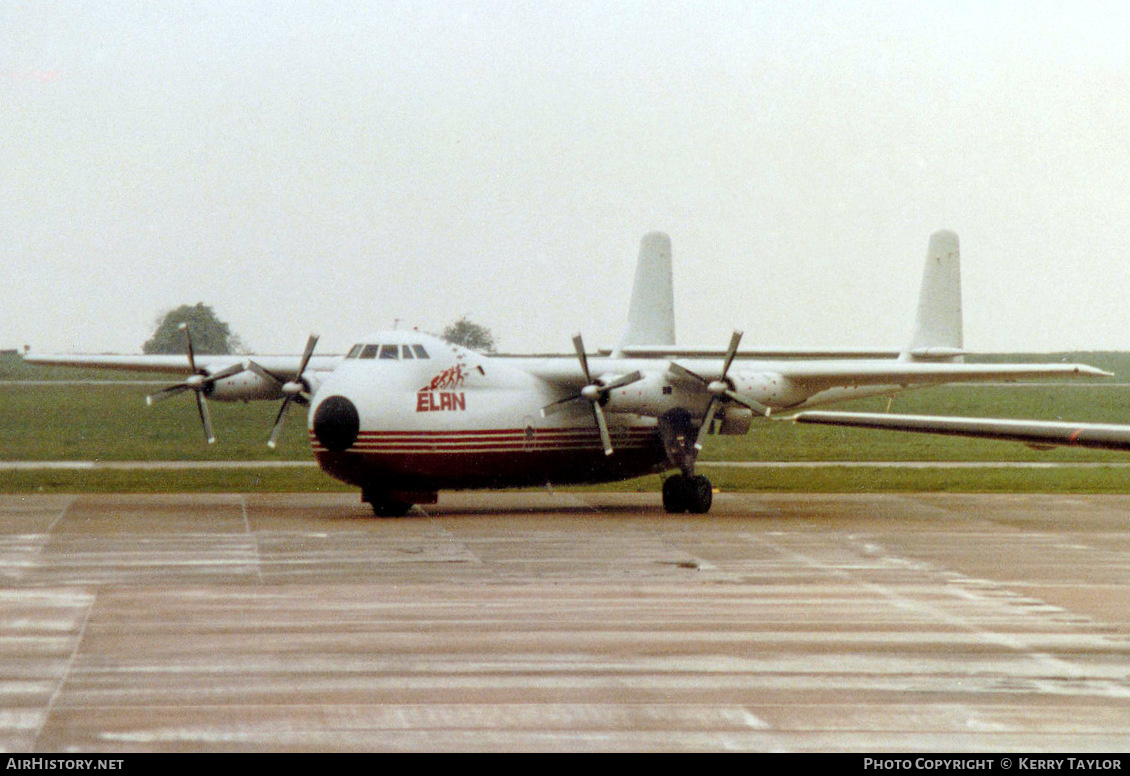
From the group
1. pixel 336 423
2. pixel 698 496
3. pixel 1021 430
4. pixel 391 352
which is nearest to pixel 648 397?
pixel 698 496

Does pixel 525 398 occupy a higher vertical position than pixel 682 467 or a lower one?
higher

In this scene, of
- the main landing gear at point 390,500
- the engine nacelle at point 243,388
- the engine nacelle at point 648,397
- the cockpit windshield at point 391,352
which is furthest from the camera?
the engine nacelle at point 243,388

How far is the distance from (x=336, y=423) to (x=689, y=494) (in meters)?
7.93

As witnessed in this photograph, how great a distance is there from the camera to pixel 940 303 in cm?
3697

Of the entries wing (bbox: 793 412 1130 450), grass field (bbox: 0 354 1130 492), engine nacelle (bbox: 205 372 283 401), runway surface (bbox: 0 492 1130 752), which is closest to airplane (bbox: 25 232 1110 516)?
engine nacelle (bbox: 205 372 283 401)

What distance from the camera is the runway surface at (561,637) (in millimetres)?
11383

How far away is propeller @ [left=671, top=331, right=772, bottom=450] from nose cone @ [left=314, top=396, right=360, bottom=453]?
7387mm

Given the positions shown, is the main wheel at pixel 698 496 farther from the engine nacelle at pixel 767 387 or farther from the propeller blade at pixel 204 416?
the propeller blade at pixel 204 416

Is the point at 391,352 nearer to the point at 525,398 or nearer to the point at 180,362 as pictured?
the point at 525,398

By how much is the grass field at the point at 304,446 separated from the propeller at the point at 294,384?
4.54 meters

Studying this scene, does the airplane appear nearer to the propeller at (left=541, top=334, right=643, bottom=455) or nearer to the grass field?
the propeller at (left=541, top=334, right=643, bottom=455)

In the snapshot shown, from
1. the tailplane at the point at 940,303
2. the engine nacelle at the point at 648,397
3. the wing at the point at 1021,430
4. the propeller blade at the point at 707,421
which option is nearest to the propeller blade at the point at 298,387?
the engine nacelle at the point at 648,397

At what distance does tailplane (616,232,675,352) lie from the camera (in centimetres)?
4016

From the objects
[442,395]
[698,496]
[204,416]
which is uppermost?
[442,395]
